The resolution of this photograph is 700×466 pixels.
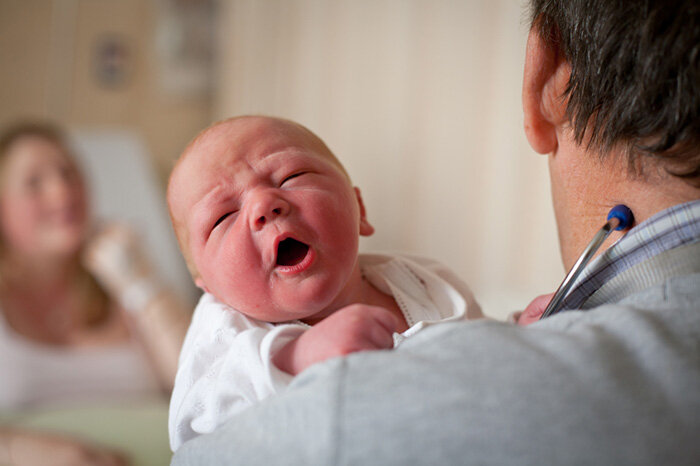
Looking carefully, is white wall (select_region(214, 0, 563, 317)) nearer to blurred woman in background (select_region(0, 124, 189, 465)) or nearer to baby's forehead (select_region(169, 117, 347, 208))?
blurred woman in background (select_region(0, 124, 189, 465))

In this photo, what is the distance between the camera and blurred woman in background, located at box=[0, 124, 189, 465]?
2607 millimetres

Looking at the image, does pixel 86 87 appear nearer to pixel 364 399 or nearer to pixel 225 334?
pixel 225 334

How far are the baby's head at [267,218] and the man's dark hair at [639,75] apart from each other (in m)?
0.31

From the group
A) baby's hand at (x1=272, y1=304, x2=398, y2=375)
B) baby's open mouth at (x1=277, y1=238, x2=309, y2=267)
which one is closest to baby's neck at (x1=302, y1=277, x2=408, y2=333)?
baby's open mouth at (x1=277, y1=238, x2=309, y2=267)

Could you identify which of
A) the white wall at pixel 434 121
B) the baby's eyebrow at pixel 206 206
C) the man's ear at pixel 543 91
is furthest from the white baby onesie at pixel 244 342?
the white wall at pixel 434 121

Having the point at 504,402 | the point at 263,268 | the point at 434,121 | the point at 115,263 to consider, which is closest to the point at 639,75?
the point at 504,402

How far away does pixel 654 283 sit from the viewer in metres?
0.61

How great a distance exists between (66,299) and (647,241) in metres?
2.71

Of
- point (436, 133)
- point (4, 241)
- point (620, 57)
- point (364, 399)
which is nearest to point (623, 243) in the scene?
point (620, 57)

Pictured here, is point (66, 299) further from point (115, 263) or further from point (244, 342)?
point (244, 342)

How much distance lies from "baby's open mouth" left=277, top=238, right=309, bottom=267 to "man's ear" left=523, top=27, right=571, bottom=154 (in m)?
0.32

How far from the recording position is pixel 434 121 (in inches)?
106

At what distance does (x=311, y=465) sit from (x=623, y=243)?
1.23 ft

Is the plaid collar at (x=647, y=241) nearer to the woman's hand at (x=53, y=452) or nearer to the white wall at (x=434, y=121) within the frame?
the white wall at (x=434, y=121)
